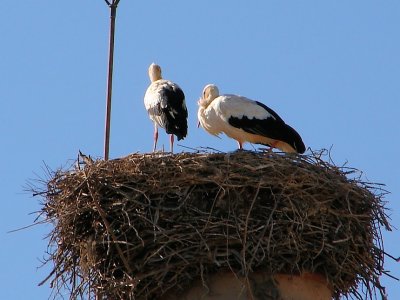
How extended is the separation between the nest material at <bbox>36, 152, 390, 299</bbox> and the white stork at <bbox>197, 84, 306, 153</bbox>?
74.9 inches

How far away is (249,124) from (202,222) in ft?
9.22

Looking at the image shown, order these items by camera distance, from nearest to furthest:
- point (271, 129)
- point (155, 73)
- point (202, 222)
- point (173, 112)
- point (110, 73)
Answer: point (202, 222) < point (110, 73) < point (271, 129) < point (173, 112) < point (155, 73)

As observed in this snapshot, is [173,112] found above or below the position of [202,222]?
above

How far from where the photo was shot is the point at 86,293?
959 centimetres

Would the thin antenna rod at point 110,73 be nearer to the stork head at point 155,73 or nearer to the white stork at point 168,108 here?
the white stork at point 168,108

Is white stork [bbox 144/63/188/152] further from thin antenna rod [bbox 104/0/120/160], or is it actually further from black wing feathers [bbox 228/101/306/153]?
thin antenna rod [bbox 104/0/120/160]

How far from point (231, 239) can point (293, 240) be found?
0.50 m

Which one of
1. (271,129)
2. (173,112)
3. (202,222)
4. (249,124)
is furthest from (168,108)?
(202,222)

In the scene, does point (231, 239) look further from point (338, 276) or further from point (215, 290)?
point (338, 276)

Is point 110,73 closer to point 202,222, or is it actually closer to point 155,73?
point 202,222

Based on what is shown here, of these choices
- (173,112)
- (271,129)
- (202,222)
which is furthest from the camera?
(173,112)

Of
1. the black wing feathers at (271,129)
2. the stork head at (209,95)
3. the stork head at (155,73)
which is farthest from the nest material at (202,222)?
the stork head at (155,73)

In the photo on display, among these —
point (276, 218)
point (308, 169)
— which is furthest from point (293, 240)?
point (308, 169)

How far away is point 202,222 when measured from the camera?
9633mm
